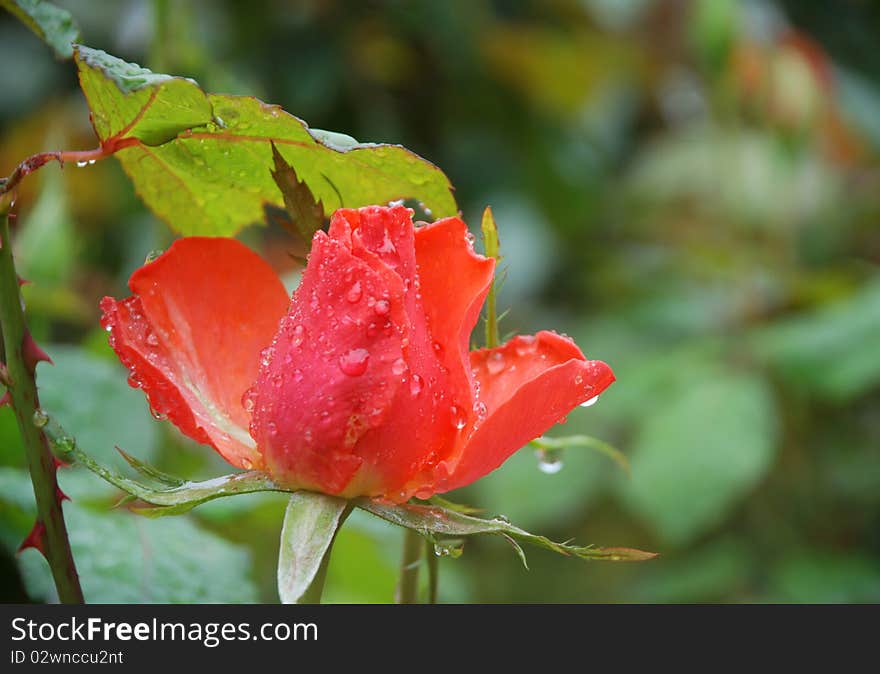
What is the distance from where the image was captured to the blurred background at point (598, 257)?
72 cm

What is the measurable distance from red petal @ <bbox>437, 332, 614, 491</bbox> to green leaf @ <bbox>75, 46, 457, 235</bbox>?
2.4 inches

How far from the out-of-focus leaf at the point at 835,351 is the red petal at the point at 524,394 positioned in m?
0.78

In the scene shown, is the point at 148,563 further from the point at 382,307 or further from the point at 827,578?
the point at 827,578

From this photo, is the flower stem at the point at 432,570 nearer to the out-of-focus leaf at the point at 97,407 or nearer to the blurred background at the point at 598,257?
the blurred background at the point at 598,257

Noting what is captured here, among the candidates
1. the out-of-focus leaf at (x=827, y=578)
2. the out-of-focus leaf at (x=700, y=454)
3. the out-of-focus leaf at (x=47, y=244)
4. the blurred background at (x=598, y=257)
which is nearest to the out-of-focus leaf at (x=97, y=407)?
the blurred background at (x=598, y=257)

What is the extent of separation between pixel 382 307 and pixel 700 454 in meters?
0.83

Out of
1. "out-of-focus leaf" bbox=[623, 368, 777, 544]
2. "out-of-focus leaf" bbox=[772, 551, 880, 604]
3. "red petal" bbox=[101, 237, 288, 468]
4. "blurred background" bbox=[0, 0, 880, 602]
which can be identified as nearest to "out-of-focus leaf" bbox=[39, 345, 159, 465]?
"blurred background" bbox=[0, 0, 880, 602]

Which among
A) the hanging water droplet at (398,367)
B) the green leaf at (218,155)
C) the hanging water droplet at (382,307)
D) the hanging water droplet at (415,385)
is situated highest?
the green leaf at (218,155)

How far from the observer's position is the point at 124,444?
577mm

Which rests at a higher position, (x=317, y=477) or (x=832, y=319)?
(x=832, y=319)

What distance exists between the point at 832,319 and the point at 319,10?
994 mm

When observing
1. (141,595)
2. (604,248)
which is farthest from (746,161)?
(141,595)
